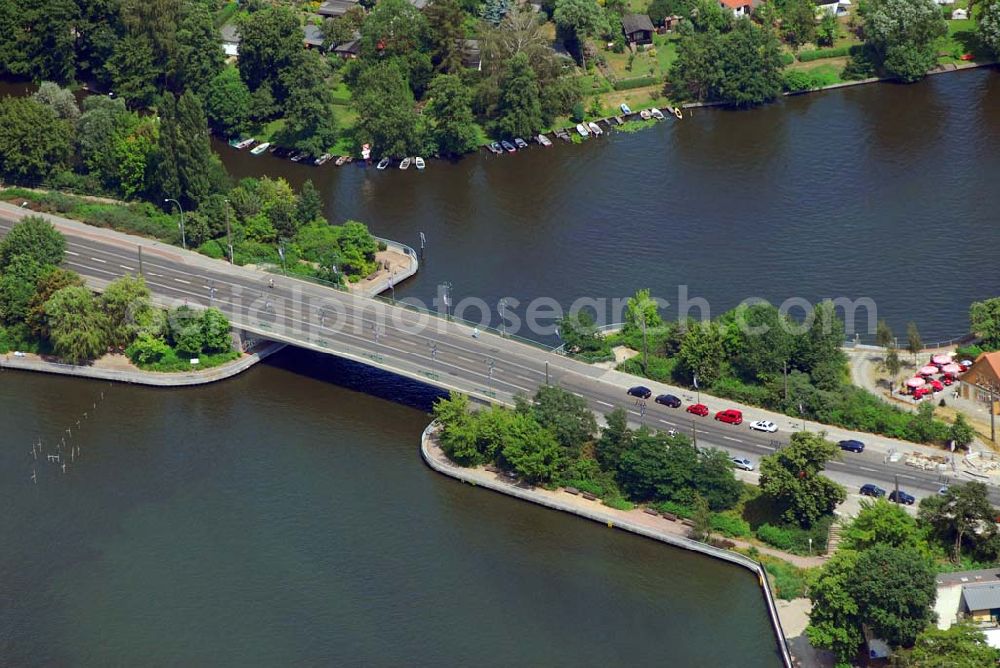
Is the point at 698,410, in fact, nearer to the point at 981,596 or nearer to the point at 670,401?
the point at 670,401

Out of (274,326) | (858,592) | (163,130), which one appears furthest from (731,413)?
(163,130)

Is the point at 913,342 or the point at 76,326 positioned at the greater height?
the point at 913,342

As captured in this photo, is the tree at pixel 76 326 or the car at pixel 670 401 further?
the tree at pixel 76 326

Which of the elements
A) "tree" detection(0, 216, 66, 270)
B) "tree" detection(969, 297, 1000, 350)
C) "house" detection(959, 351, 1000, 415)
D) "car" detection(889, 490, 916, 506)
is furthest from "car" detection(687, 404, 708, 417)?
"tree" detection(0, 216, 66, 270)

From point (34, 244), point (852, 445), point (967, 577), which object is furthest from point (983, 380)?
point (34, 244)

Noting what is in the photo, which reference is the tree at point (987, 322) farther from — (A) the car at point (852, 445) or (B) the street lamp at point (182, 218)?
(B) the street lamp at point (182, 218)

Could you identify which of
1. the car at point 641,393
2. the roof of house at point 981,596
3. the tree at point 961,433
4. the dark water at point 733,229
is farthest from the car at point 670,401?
the roof of house at point 981,596
